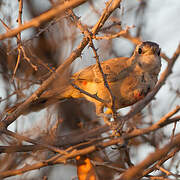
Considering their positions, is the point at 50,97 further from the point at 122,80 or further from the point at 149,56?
the point at 149,56

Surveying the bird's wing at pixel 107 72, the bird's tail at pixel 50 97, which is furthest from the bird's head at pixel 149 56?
the bird's tail at pixel 50 97

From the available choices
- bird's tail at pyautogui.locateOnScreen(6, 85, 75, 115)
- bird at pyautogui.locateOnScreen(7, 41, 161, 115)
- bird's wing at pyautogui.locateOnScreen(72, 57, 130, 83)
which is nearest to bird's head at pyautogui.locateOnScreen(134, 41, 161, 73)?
bird at pyautogui.locateOnScreen(7, 41, 161, 115)

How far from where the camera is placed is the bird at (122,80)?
4.85 meters

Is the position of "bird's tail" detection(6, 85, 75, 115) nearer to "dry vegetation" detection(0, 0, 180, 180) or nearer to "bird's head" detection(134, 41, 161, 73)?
"dry vegetation" detection(0, 0, 180, 180)

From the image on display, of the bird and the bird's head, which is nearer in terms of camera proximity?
the bird

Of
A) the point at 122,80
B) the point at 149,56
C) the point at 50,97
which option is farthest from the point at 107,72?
the point at 50,97

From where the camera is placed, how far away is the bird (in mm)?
4848

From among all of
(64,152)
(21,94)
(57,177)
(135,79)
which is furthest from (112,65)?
(64,152)

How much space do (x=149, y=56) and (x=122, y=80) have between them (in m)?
0.63

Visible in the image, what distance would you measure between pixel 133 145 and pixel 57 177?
1.45 meters

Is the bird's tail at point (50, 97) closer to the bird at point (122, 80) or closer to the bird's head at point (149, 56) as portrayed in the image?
the bird at point (122, 80)

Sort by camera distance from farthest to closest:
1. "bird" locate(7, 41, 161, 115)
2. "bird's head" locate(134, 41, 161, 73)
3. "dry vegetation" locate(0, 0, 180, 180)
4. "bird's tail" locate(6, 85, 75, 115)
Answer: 1. "bird's head" locate(134, 41, 161, 73)
2. "bird" locate(7, 41, 161, 115)
3. "bird's tail" locate(6, 85, 75, 115)
4. "dry vegetation" locate(0, 0, 180, 180)

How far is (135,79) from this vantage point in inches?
194

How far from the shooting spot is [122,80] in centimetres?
496
